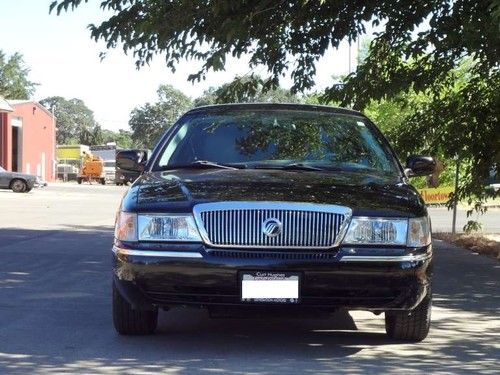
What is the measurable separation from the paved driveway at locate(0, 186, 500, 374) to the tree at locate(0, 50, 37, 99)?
92.9 meters

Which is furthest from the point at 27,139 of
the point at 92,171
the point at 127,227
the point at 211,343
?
the point at 127,227

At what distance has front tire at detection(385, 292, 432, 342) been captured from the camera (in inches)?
257

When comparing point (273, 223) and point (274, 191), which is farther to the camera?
point (274, 191)

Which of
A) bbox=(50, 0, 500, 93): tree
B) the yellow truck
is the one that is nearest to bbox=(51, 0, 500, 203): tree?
bbox=(50, 0, 500, 93): tree

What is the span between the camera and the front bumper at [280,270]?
593cm

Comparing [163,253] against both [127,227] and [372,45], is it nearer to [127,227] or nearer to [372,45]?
[127,227]

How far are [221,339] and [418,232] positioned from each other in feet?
5.53

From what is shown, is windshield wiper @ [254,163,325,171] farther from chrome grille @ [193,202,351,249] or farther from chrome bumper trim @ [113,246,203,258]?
chrome bumper trim @ [113,246,203,258]

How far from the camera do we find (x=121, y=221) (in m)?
6.27

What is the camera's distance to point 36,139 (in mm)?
64188

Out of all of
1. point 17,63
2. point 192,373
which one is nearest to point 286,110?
point 192,373

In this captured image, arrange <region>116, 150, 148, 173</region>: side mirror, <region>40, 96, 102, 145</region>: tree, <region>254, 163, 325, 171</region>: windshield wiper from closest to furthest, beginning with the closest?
<region>254, 163, 325, 171</region>: windshield wiper < <region>116, 150, 148, 173</region>: side mirror < <region>40, 96, 102, 145</region>: tree

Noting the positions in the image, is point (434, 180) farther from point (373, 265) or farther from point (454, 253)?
point (373, 265)

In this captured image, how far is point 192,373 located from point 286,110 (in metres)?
2.95
